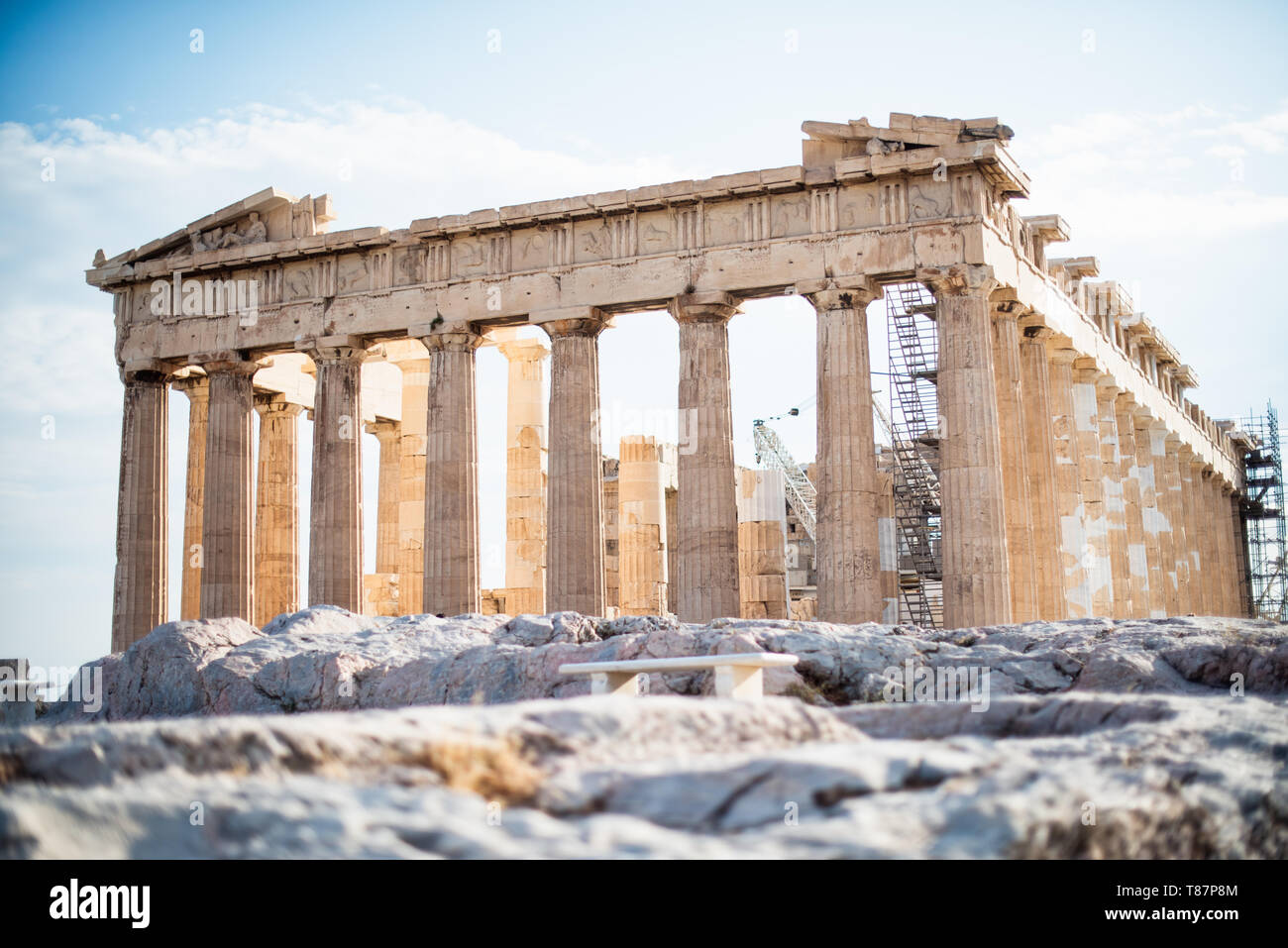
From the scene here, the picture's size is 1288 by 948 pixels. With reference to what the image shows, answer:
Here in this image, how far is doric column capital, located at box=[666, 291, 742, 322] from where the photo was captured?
94.3 feet

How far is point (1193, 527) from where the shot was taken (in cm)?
4894

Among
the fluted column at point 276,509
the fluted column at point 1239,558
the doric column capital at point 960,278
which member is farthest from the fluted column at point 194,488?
the fluted column at point 1239,558

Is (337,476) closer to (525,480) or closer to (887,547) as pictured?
(525,480)

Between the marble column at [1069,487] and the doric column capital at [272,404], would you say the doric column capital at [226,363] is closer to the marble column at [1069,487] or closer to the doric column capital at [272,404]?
the doric column capital at [272,404]

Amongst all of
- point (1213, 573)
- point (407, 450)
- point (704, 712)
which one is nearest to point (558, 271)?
point (407, 450)

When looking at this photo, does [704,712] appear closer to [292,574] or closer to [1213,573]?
[292,574]

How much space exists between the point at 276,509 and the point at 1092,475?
2047cm

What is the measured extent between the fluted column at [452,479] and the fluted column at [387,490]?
8.16m

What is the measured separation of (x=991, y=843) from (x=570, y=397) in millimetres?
25440

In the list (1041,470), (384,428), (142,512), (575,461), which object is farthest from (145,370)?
(1041,470)

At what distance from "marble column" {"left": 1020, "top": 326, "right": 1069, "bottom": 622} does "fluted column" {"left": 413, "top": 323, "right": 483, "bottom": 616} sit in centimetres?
1181

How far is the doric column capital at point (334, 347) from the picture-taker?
32.4 metres

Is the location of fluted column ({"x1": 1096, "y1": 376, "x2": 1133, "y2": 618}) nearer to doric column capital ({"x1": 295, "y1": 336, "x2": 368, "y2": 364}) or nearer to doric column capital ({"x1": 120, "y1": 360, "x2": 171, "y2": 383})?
doric column capital ({"x1": 295, "y1": 336, "x2": 368, "y2": 364})
